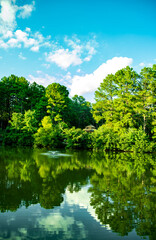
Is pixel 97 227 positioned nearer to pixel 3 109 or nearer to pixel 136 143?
pixel 136 143

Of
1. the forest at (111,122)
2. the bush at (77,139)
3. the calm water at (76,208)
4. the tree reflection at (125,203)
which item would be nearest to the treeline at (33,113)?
the forest at (111,122)

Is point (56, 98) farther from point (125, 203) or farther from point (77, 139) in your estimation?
point (125, 203)

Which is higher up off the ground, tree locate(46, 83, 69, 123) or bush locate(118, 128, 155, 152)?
tree locate(46, 83, 69, 123)

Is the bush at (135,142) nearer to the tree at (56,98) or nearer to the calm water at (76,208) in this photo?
the tree at (56,98)

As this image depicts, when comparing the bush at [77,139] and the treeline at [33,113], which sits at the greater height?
the treeline at [33,113]

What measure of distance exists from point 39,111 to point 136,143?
19611 millimetres

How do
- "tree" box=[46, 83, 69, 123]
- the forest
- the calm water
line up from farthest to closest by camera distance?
"tree" box=[46, 83, 69, 123], the forest, the calm water

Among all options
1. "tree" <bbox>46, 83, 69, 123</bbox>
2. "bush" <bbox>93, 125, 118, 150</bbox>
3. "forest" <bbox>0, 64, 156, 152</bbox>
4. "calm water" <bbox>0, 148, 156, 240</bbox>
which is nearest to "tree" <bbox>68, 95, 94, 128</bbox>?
"tree" <bbox>46, 83, 69, 123</bbox>

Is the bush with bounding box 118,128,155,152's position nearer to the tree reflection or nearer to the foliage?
the foliage

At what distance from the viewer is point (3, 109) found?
3684 cm

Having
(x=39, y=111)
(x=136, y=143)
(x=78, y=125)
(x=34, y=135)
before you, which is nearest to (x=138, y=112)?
(x=136, y=143)

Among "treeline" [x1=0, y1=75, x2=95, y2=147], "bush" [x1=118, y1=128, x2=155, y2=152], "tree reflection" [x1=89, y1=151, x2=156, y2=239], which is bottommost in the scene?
"tree reflection" [x1=89, y1=151, x2=156, y2=239]

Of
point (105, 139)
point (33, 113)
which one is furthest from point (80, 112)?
point (105, 139)

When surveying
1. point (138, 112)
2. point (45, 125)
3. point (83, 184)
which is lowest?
point (83, 184)
